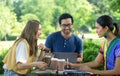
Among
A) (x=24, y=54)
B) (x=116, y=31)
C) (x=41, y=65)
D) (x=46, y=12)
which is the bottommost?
(x=41, y=65)

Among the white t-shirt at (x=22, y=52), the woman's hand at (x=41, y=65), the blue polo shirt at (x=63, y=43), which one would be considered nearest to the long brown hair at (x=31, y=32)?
the white t-shirt at (x=22, y=52)

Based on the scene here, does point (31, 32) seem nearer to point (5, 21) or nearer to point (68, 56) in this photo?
point (68, 56)

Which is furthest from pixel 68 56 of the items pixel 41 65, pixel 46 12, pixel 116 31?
pixel 46 12

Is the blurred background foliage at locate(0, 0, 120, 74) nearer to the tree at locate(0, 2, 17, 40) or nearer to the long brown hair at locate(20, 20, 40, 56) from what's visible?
the tree at locate(0, 2, 17, 40)

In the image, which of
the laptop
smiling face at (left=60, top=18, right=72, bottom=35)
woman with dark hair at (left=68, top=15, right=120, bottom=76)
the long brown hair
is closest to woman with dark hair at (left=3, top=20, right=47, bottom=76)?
the long brown hair

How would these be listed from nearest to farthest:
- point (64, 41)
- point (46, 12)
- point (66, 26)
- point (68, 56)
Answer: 1. point (68, 56)
2. point (66, 26)
3. point (64, 41)
4. point (46, 12)

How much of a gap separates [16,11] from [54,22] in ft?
17.1

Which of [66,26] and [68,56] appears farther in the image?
[66,26]

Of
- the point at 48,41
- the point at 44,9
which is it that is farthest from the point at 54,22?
the point at 48,41

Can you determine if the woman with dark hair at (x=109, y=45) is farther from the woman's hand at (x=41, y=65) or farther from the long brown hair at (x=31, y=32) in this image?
the long brown hair at (x=31, y=32)

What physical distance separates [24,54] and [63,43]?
3.83ft

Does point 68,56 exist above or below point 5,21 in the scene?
below

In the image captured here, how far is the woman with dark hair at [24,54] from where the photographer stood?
12.2ft

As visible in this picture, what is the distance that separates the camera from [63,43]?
4793 mm
